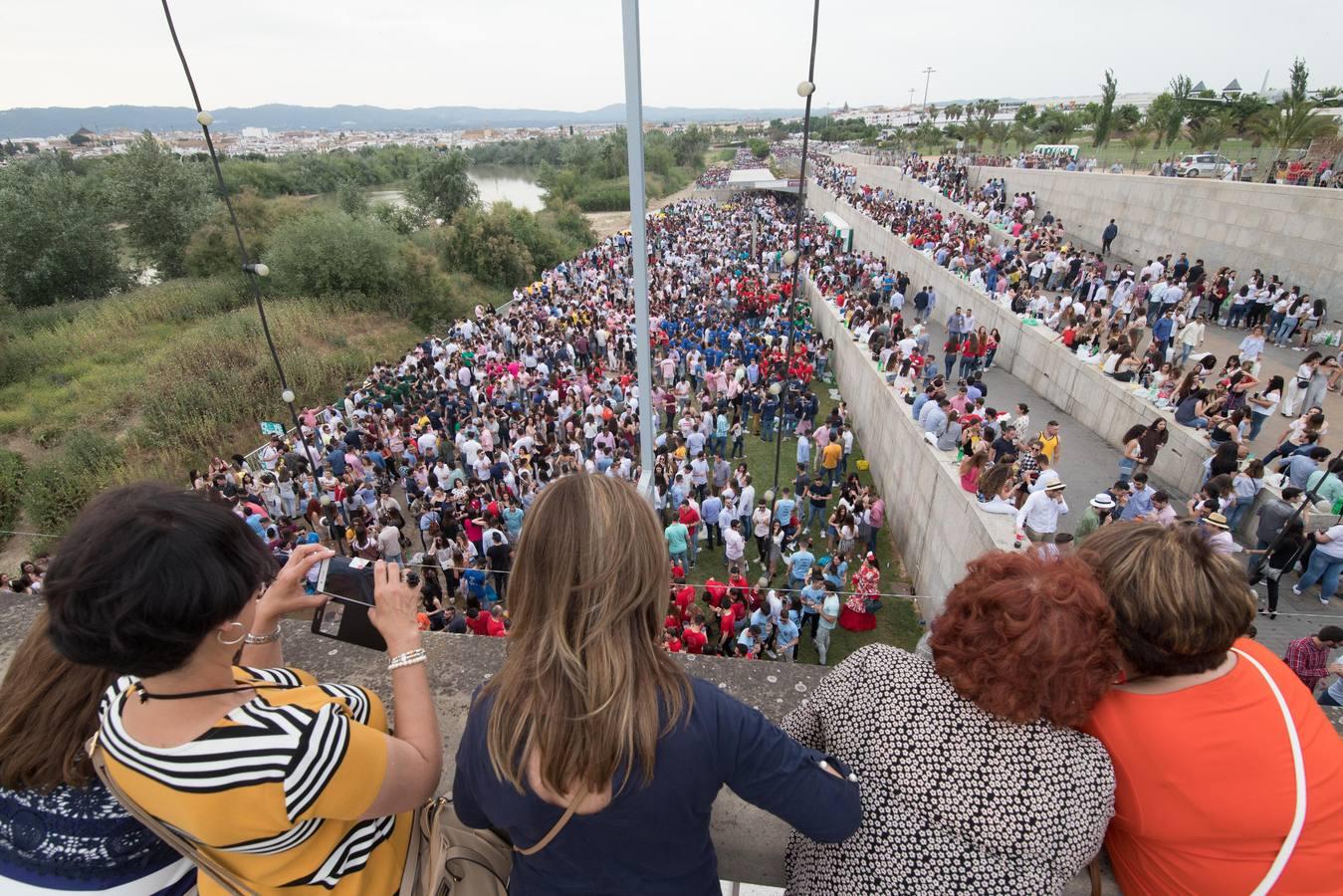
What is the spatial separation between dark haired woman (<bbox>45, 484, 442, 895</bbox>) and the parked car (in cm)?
2865

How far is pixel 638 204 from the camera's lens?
450cm

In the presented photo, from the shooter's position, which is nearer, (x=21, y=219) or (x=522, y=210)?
(x=21, y=219)

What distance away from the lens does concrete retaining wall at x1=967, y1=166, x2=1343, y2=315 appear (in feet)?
45.0

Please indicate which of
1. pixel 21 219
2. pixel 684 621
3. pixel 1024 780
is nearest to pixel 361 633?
pixel 1024 780

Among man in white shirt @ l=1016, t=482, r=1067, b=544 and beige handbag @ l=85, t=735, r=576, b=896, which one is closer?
beige handbag @ l=85, t=735, r=576, b=896

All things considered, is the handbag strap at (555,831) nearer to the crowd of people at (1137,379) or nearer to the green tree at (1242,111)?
the crowd of people at (1137,379)

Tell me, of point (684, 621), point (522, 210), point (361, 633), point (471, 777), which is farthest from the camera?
point (522, 210)

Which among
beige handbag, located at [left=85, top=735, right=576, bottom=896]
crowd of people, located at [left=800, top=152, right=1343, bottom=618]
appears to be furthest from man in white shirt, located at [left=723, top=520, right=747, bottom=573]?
beige handbag, located at [left=85, top=735, right=576, bottom=896]

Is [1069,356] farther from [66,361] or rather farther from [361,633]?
[66,361]

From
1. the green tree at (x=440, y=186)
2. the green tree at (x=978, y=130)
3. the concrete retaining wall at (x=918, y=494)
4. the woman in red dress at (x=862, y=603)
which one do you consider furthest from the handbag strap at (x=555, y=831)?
the green tree at (x=978, y=130)

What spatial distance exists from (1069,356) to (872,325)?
4.39 meters

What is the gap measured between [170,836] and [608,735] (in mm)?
839

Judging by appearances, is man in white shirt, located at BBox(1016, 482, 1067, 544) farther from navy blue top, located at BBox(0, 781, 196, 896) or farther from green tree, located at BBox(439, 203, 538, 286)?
green tree, located at BBox(439, 203, 538, 286)

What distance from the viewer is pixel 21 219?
24.4 metres
